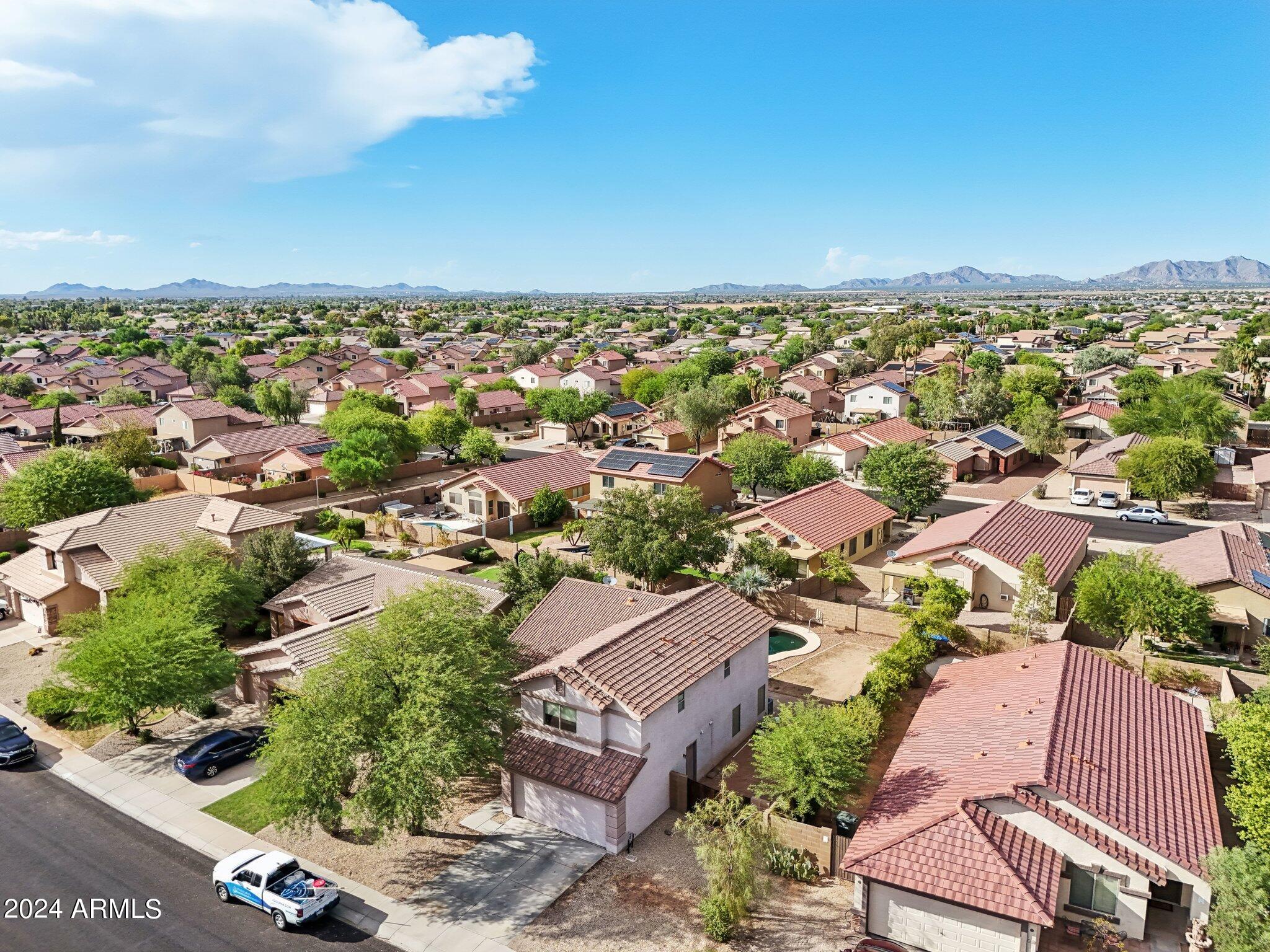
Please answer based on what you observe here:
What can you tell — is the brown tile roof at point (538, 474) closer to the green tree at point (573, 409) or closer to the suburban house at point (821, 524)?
the suburban house at point (821, 524)

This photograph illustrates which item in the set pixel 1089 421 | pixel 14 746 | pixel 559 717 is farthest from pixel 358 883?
pixel 1089 421

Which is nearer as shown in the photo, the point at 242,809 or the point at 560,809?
the point at 560,809

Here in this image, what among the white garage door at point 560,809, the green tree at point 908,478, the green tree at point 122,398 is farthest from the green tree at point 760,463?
the green tree at point 122,398

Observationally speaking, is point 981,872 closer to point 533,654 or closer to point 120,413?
point 533,654

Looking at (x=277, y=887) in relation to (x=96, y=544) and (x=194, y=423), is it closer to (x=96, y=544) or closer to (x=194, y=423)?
(x=96, y=544)

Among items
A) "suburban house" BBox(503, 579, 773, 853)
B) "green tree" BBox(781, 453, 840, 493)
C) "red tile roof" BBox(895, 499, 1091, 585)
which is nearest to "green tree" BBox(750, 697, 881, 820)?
"suburban house" BBox(503, 579, 773, 853)

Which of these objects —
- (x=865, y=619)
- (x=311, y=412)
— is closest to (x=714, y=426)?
(x=865, y=619)

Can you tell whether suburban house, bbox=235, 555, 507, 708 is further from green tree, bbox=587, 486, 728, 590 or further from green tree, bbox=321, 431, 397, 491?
green tree, bbox=321, 431, 397, 491
